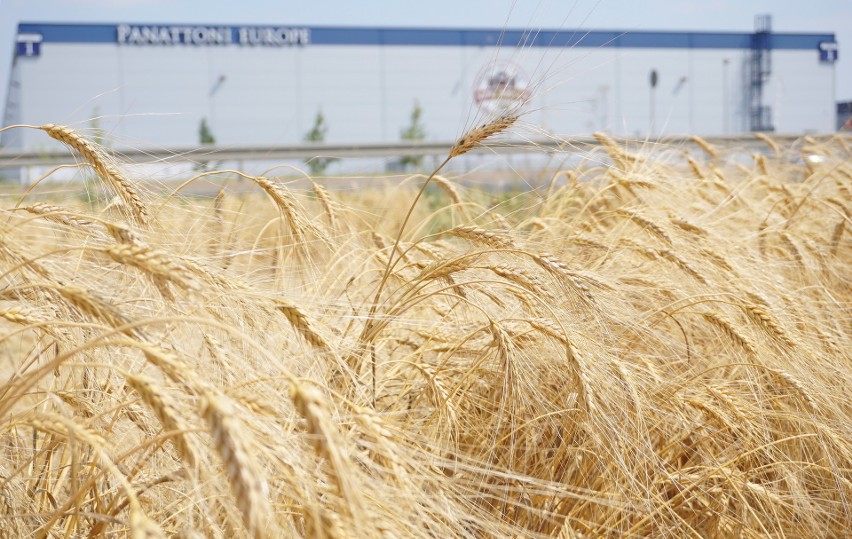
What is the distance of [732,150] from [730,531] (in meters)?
3.73

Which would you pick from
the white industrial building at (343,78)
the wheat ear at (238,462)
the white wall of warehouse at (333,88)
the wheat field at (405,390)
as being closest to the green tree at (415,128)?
the white industrial building at (343,78)

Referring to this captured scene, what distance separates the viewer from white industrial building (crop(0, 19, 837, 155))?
34.7 metres

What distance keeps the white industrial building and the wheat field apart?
31.3 metres

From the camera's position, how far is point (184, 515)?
1.44 meters

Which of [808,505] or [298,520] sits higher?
[298,520]

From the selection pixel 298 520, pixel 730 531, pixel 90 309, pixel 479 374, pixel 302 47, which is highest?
pixel 302 47

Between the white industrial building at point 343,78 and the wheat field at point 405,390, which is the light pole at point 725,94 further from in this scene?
the wheat field at point 405,390

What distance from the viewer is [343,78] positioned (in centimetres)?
3662

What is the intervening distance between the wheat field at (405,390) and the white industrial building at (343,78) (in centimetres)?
3132

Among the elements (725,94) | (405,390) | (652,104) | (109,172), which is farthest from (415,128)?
(109,172)

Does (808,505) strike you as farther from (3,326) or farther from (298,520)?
→ (3,326)

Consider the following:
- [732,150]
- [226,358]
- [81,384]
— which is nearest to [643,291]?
[226,358]

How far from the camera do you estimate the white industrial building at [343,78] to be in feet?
114

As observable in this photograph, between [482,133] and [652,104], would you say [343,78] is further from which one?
[482,133]
